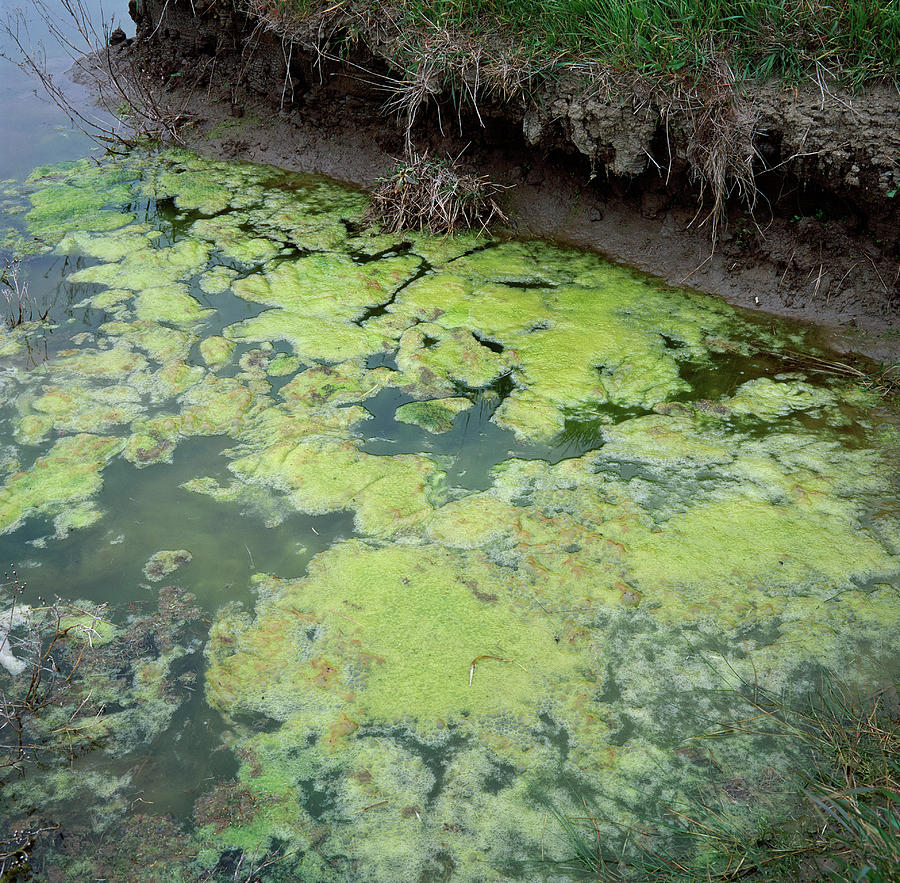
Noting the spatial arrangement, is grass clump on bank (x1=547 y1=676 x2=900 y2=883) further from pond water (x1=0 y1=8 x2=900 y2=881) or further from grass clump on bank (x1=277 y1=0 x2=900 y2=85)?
grass clump on bank (x1=277 y1=0 x2=900 y2=85)

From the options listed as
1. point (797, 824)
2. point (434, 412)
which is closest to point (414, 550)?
point (434, 412)

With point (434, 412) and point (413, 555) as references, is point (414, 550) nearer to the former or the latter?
point (413, 555)

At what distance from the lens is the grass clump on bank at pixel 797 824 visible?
1406mm

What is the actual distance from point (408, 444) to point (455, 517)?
39 centimetres

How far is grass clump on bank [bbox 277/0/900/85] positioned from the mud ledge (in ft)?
0.35

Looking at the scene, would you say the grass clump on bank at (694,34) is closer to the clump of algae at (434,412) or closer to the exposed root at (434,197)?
the exposed root at (434,197)

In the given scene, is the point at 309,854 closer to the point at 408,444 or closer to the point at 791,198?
the point at 408,444

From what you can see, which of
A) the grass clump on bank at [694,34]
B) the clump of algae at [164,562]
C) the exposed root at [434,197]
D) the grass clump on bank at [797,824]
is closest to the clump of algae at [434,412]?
the clump of algae at [164,562]

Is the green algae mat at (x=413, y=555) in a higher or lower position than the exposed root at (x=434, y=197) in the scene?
lower

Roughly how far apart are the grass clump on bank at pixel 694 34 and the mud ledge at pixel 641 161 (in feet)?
0.35

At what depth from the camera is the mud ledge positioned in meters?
3.00

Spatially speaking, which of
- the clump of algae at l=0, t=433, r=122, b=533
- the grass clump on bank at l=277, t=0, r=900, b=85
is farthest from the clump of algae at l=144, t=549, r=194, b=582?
the grass clump on bank at l=277, t=0, r=900, b=85

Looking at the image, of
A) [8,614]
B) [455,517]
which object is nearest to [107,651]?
[8,614]

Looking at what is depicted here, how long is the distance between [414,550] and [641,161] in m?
2.03
